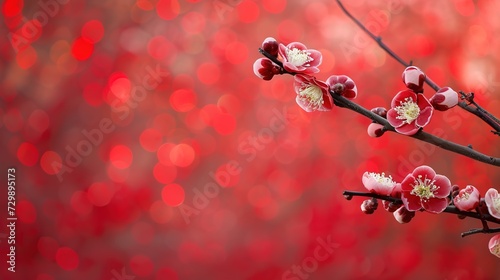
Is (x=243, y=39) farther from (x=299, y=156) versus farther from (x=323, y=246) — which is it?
(x=323, y=246)

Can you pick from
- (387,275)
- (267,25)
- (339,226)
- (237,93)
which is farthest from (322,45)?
(387,275)

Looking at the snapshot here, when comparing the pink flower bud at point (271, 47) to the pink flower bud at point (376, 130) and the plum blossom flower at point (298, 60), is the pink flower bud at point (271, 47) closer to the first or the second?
the plum blossom flower at point (298, 60)

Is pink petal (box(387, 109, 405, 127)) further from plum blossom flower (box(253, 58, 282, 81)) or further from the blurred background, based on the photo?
the blurred background

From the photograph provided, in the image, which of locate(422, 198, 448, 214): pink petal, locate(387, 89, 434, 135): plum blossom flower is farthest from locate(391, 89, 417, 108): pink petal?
locate(422, 198, 448, 214): pink petal

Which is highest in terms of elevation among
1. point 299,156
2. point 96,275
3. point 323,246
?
point 299,156

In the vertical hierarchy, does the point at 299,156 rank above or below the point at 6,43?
above

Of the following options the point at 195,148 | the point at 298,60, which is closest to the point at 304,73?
the point at 298,60
